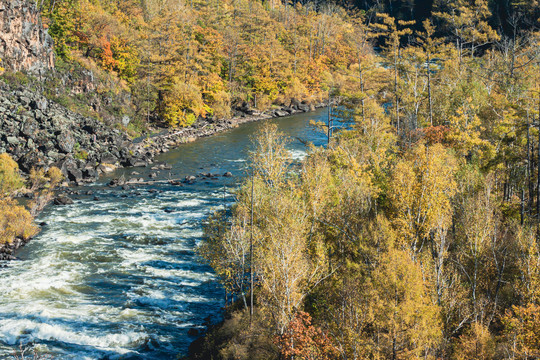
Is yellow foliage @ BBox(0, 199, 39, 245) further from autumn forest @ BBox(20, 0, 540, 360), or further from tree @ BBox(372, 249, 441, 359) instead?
tree @ BBox(372, 249, 441, 359)

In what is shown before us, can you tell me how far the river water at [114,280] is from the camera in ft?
85.8

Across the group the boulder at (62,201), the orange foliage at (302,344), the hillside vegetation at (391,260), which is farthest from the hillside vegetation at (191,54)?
the orange foliage at (302,344)

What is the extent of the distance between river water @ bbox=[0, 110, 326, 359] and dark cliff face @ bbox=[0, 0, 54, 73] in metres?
26.7

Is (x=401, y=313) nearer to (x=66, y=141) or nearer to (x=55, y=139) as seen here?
(x=66, y=141)

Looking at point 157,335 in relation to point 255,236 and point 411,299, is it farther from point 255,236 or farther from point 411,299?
point 411,299

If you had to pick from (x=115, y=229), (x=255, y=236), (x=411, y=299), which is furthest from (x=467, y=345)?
(x=115, y=229)

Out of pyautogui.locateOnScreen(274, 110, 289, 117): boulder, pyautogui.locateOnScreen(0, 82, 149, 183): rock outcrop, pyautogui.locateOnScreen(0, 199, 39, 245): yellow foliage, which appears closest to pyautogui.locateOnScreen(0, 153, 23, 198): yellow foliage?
pyautogui.locateOnScreen(0, 82, 149, 183): rock outcrop

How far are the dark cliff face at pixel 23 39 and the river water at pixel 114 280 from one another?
1053 inches

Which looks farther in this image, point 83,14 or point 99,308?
point 83,14

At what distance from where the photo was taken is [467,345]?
21.2 metres

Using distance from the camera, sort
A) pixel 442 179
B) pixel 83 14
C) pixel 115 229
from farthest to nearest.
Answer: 1. pixel 83 14
2. pixel 115 229
3. pixel 442 179

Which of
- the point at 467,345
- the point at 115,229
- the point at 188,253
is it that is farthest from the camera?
the point at 115,229

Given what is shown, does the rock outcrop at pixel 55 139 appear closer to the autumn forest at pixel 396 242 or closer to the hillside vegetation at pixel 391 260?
the autumn forest at pixel 396 242

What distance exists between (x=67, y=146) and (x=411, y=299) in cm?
5259
